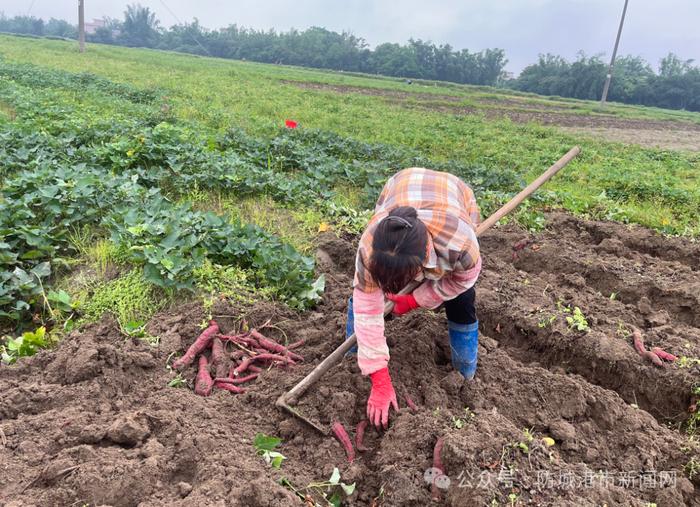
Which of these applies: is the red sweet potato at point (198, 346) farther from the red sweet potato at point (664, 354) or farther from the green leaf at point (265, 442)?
the red sweet potato at point (664, 354)

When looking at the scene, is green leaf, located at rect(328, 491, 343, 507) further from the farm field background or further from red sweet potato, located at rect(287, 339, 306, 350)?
red sweet potato, located at rect(287, 339, 306, 350)

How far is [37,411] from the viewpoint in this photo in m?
2.52

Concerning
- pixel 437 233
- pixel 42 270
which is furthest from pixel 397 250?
pixel 42 270

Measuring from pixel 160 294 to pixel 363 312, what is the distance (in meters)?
1.84

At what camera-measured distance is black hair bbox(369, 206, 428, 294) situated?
209cm

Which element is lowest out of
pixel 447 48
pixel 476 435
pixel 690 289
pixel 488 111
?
pixel 476 435

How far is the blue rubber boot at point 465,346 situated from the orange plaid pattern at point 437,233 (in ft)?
1.12

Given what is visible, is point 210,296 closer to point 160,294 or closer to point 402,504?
point 160,294

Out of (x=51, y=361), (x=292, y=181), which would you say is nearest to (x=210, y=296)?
(x=51, y=361)

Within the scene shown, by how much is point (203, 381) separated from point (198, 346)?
30 cm

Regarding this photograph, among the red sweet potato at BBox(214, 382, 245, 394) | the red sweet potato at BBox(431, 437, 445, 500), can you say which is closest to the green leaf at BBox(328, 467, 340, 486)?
the red sweet potato at BBox(431, 437, 445, 500)

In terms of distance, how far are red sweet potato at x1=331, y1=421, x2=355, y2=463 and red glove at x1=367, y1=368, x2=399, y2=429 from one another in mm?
159

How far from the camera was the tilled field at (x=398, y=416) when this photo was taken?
7.10 ft

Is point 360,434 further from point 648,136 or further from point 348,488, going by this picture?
point 648,136
